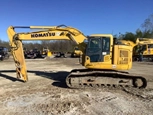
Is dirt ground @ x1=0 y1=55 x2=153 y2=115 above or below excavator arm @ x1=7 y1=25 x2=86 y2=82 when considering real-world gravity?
below

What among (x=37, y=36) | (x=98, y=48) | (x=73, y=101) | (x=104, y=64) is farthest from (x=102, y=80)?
(x=37, y=36)

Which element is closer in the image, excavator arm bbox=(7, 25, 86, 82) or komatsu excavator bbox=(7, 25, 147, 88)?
komatsu excavator bbox=(7, 25, 147, 88)

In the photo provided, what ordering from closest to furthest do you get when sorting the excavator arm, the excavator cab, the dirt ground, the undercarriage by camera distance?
1. the dirt ground
2. the undercarriage
3. the excavator cab
4. the excavator arm

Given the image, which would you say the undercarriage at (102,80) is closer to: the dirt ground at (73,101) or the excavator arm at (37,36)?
the dirt ground at (73,101)

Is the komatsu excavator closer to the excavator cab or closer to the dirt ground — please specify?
the excavator cab

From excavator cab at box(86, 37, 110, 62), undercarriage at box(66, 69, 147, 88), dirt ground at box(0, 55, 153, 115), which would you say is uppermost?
excavator cab at box(86, 37, 110, 62)

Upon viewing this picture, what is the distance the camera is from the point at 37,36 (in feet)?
37.8

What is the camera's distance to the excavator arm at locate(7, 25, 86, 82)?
11188 mm

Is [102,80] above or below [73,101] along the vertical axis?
above

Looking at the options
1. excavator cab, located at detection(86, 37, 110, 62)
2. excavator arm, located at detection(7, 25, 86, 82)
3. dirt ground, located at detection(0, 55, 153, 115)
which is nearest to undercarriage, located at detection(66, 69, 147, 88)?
dirt ground, located at detection(0, 55, 153, 115)

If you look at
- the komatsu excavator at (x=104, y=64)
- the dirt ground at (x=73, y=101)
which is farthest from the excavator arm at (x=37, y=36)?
the dirt ground at (x=73, y=101)

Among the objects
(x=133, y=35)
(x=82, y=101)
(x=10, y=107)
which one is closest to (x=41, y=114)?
(x=10, y=107)

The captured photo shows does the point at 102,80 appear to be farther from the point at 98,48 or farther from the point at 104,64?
the point at 98,48

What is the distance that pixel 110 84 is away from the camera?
9.89 meters
